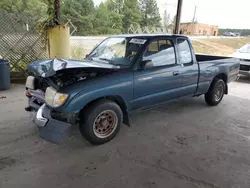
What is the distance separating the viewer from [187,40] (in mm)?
4219

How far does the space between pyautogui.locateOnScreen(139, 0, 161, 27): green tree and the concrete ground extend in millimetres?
14896

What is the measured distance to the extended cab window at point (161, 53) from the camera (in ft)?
11.5

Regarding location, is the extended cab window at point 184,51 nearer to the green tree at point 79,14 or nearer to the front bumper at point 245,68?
the front bumper at point 245,68

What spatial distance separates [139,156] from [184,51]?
7.38ft

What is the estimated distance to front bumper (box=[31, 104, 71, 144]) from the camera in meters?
2.69

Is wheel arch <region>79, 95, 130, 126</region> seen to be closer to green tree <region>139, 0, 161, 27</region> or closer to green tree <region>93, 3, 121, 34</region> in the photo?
green tree <region>139, 0, 161, 27</region>

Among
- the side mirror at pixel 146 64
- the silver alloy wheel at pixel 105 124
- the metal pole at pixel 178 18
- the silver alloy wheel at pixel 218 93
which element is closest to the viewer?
the silver alloy wheel at pixel 105 124

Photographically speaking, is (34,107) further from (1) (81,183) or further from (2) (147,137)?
(2) (147,137)

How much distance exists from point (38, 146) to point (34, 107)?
2.09ft

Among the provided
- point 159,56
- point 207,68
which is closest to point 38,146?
point 159,56

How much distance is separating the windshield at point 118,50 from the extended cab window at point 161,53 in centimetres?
18

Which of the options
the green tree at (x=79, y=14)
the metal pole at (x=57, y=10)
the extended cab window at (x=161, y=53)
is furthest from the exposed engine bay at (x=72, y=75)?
the green tree at (x=79, y=14)

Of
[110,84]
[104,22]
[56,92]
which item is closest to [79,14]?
[104,22]

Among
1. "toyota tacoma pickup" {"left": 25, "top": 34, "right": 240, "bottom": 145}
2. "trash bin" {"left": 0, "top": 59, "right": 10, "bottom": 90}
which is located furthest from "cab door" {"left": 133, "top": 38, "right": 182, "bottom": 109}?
"trash bin" {"left": 0, "top": 59, "right": 10, "bottom": 90}
